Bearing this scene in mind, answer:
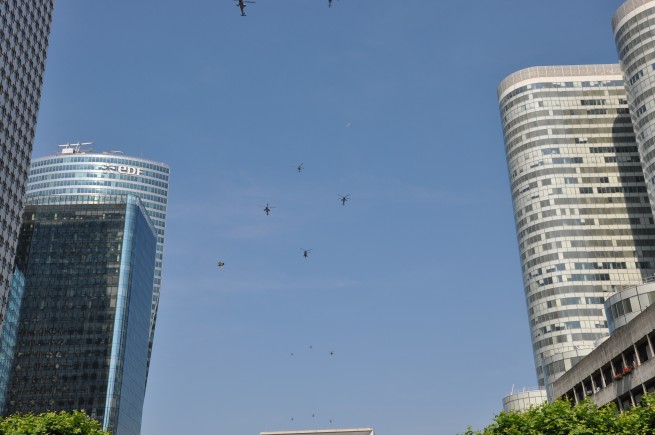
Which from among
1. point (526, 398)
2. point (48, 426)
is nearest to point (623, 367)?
point (48, 426)

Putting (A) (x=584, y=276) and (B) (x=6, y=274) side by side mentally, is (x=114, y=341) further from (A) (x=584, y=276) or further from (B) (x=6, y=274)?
(A) (x=584, y=276)

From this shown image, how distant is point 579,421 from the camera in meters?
53.3

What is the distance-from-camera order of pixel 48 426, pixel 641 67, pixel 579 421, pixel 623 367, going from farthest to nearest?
pixel 641 67 < pixel 623 367 < pixel 48 426 < pixel 579 421

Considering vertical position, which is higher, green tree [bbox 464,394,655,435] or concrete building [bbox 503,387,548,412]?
concrete building [bbox 503,387,548,412]

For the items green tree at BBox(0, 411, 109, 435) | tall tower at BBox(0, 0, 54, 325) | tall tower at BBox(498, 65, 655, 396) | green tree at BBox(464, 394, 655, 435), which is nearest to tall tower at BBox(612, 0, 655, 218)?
tall tower at BBox(498, 65, 655, 396)

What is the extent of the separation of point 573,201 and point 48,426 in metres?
151

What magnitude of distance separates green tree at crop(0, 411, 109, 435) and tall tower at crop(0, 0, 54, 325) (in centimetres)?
8240

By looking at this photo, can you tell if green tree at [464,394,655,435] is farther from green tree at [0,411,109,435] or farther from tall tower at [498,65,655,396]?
tall tower at [498,65,655,396]

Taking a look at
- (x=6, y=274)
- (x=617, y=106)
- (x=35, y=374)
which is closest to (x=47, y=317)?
(x=35, y=374)

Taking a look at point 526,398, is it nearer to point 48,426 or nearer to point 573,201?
point 573,201

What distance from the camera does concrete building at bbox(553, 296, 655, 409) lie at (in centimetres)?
6556

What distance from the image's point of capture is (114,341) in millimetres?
199125

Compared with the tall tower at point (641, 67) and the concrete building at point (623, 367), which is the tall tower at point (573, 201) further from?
the concrete building at point (623, 367)

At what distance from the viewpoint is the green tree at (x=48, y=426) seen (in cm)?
5691
